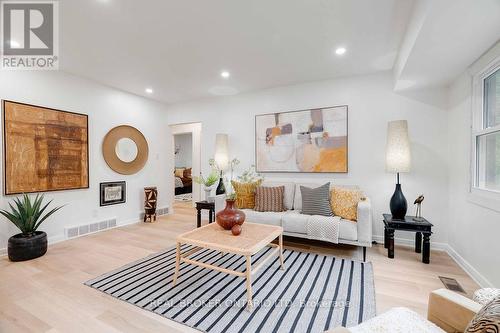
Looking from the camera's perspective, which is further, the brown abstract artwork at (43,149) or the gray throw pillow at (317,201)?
the gray throw pillow at (317,201)

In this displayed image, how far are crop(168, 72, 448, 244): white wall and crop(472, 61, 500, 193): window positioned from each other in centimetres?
67

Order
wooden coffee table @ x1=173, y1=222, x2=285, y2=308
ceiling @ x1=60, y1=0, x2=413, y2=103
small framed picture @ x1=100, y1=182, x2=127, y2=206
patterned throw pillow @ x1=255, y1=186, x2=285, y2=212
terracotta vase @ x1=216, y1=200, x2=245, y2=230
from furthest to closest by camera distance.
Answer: small framed picture @ x1=100, y1=182, x2=127, y2=206, patterned throw pillow @ x1=255, y1=186, x2=285, y2=212, terracotta vase @ x1=216, y1=200, x2=245, y2=230, ceiling @ x1=60, y1=0, x2=413, y2=103, wooden coffee table @ x1=173, y1=222, x2=285, y2=308

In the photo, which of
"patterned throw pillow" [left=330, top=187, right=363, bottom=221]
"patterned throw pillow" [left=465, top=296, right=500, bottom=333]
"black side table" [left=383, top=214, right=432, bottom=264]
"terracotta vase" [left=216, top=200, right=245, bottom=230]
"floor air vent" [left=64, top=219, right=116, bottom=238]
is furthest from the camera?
"floor air vent" [left=64, top=219, right=116, bottom=238]

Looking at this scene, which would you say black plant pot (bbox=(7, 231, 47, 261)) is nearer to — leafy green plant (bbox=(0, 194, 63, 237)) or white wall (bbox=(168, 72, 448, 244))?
leafy green plant (bbox=(0, 194, 63, 237))

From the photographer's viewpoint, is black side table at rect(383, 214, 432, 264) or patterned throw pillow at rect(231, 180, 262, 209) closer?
black side table at rect(383, 214, 432, 264)

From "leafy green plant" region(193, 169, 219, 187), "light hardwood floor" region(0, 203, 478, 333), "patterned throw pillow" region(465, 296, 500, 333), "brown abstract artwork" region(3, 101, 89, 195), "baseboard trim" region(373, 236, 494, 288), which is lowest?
"light hardwood floor" region(0, 203, 478, 333)

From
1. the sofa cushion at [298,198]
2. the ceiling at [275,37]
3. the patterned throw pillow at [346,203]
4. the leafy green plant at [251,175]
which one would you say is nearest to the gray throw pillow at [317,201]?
the patterned throw pillow at [346,203]

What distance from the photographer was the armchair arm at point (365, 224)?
8.70ft

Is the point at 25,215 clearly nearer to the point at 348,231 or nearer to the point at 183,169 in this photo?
the point at 348,231

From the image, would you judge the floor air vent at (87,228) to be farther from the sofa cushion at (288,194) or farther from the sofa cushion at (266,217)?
the sofa cushion at (288,194)

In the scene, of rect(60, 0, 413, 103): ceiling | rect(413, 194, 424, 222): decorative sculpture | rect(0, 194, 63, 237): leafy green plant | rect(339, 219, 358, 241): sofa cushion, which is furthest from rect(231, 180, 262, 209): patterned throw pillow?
rect(0, 194, 63, 237): leafy green plant

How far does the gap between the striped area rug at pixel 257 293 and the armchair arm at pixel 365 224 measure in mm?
274

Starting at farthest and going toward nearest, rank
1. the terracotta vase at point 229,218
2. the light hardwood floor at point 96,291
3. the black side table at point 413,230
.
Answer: the black side table at point 413,230 < the terracotta vase at point 229,218 < the light hardwood floor at point 96,291

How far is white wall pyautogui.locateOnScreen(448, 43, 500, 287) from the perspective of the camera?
6.65 ft
